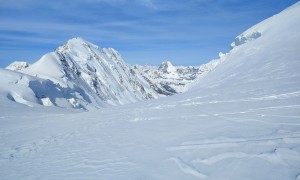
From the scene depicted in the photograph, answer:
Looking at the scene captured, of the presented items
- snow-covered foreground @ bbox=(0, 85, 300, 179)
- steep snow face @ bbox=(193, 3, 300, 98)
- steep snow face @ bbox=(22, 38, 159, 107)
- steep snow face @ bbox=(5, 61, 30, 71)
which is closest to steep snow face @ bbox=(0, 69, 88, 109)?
steep snow face @ bbox=(22, 38, 159, 107)

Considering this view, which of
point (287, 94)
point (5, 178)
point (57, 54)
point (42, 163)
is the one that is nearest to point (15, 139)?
point (42, 163)

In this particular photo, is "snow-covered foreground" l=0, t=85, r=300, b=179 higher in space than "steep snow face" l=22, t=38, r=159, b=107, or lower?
lower

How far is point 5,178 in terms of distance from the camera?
7867mm

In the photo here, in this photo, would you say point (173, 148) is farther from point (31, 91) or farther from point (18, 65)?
point (18, 65)

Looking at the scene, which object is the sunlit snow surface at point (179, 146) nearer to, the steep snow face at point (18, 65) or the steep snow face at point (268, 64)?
the steep snow face at point (268, 64)

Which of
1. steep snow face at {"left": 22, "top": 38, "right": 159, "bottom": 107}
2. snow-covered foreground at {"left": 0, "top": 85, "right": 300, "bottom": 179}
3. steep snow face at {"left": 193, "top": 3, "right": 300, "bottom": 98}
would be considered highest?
steep snow face at {"left": 22, "top": 38, "right": 159, "bottom": 107}

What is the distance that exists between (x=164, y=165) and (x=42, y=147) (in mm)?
5651

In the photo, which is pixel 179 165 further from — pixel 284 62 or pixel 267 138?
pixel 284 62

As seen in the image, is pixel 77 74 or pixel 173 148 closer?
pixel 173 148

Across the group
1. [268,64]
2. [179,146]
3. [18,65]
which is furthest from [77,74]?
[179,146]

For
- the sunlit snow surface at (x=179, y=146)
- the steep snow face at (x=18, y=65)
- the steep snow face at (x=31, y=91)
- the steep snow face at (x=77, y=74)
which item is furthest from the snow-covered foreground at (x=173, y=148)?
the steep snow face at (x=18, y=65)

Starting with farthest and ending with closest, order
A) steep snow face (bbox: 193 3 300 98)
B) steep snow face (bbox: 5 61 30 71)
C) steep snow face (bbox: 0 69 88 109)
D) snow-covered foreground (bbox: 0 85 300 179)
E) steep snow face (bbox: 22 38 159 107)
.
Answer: steep snow face (bbox: 5 61 30 71) → steep snow face (bbox: 22 38 159 107) → steep snow face (bbox: 0 69 88 109) → steep snow face (bbox: 193 3 300 98) → snow-covered foreground (bbox: 0 85 300 179)

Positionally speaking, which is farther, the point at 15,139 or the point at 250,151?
the point at 15,139

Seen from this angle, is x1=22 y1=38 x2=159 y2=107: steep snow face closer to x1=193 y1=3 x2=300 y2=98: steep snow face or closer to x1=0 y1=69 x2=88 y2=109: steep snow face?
x1=0 y1=69 x2=88 y2=109: steep snow face
